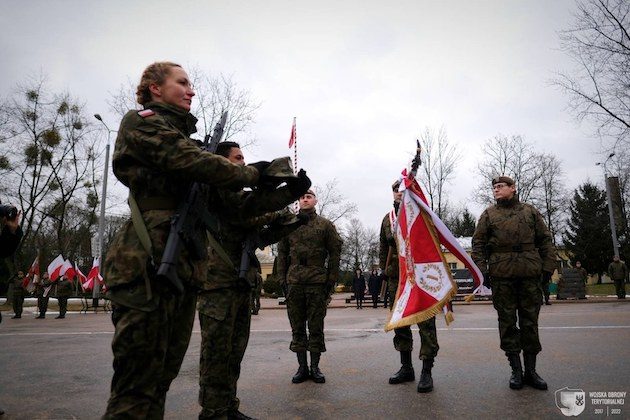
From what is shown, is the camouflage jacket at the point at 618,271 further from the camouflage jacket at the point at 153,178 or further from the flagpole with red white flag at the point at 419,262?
the camouflage jacket at the point at 153,178

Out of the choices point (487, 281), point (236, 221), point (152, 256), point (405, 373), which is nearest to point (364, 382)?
point (405, 373)

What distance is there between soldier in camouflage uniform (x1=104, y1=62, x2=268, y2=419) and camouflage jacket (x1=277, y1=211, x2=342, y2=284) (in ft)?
10.0

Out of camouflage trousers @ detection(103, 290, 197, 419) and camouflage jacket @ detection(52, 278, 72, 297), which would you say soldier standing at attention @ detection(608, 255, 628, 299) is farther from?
camouflage jacket @ detection(52, 278, 72, 297)

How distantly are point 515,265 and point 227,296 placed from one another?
10.7 feet

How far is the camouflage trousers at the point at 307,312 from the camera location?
527 centimetres

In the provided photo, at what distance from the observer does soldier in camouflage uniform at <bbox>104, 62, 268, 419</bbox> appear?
2012mm

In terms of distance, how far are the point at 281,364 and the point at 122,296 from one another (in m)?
4.47

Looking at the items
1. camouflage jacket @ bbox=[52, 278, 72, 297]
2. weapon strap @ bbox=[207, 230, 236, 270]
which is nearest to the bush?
camouflage jacket @ bbox=[52, 278, 72, 297]

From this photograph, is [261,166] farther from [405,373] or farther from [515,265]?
[515,265]

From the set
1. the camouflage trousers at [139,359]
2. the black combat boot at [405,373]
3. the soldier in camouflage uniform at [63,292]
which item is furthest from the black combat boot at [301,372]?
the soldier in camouflage uniform at [63,292]

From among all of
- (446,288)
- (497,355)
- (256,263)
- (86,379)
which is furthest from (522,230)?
(86,379)

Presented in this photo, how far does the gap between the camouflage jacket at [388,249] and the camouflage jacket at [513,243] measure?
3.17ft

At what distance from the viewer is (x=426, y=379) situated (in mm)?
4484

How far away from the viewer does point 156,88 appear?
2.47 metres
